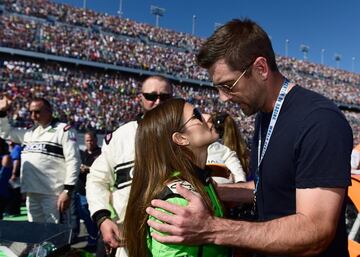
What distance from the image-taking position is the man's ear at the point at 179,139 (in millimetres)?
1769

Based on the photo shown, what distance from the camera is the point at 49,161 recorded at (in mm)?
4773

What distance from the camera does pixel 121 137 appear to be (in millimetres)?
2793

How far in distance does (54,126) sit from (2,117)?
2.30 ft

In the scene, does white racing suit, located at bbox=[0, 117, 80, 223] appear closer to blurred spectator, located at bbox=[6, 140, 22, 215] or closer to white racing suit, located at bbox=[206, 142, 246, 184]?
white racing suit, located at bbox=[206, 142, 246, 184]

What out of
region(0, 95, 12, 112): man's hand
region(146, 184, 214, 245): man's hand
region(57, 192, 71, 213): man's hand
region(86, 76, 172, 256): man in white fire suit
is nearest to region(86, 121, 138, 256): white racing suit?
region(86, 76, 172, 256): man in white fire suit

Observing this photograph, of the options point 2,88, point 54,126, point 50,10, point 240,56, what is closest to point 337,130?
point 240,56

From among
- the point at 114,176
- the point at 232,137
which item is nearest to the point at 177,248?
the point at 114,176

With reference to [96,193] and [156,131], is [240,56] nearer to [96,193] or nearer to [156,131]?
[156,131]

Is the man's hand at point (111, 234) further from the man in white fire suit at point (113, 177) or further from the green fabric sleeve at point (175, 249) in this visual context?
the green fabric sleeve at point (175, 249)

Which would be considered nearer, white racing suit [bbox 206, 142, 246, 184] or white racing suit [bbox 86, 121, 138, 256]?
white racing suit [bbox 86, 121, 138, 256]

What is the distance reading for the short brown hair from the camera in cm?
168

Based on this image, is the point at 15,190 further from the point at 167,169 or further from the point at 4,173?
the point at 167,169

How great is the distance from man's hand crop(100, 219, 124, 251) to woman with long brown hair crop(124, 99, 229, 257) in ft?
2.43

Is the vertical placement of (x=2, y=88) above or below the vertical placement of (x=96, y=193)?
above
